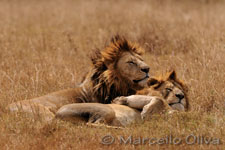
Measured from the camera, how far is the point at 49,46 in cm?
1177

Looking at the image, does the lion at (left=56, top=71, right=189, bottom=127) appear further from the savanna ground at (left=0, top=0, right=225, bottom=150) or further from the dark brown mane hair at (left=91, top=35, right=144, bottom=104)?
the dark brown mane hair at (left=91, top=35, right=144, bottom=104)

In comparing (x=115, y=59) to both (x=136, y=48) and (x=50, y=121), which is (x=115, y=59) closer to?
(x=136, y=48)

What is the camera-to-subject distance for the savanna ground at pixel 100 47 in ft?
18.6

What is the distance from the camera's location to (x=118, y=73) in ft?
23.4

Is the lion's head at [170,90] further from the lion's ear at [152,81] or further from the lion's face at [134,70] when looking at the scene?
the lion's face at [134,70]

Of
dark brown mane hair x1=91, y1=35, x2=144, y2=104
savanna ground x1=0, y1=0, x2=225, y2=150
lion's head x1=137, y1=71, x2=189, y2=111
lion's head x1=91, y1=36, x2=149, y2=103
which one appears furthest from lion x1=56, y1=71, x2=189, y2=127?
dark brown mane hair x1=91, y1=35, x2=144, y2=104

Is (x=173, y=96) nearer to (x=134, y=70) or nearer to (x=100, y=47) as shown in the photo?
(x=134, y=70)

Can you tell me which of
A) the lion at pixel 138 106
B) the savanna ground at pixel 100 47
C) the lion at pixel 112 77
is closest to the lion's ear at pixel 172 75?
the lion at pixel 138 106

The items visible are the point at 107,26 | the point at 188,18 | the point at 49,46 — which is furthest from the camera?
the point at 188,18

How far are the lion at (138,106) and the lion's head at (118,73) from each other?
0.28 meters

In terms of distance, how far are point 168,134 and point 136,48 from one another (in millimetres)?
2136

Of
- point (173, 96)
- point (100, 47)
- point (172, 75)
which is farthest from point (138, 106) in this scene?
point (100, 47)

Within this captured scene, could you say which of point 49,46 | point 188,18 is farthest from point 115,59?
point 188,18

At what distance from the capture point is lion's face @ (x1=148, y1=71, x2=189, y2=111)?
6523 mm
